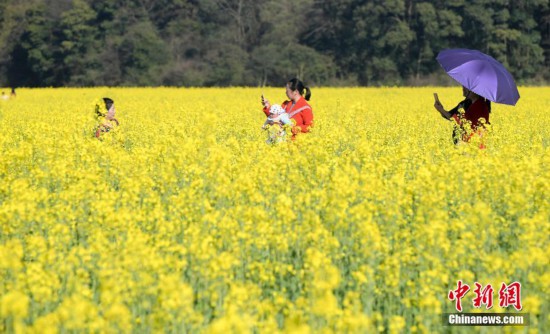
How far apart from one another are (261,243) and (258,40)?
55955mm

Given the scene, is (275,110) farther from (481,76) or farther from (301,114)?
(481,76)

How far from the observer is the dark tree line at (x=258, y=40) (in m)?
49.6

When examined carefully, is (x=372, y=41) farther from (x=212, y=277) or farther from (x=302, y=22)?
(x=212, y=277)

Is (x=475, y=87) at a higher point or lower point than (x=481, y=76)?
lower

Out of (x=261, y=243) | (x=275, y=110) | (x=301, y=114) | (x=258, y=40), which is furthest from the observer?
(x=258, y=40)

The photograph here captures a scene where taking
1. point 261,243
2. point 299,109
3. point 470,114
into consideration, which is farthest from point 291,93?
point 261,243

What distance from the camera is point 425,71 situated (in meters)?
51.1

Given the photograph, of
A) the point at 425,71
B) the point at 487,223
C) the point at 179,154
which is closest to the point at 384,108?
the point at 179,154

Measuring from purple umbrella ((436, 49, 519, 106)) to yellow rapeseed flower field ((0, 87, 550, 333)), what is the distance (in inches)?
29.1

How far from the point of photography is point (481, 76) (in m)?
8.94

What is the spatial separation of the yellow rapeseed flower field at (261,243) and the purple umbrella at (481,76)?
0.74m

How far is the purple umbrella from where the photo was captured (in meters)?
8.81

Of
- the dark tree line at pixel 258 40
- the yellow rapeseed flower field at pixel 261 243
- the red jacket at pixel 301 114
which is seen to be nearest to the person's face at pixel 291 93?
the red jacket at pixel 301 114

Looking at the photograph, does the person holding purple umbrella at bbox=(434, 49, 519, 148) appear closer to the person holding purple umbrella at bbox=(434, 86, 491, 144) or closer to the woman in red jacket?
the person holding purple umbrella at bbox=(434, 86, 491, 144)
